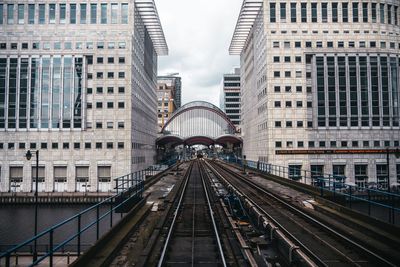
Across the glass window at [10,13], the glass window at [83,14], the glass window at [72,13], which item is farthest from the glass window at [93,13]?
the glass window at [10,13]

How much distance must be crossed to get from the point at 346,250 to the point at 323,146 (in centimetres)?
4962

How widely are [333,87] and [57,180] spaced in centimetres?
5359

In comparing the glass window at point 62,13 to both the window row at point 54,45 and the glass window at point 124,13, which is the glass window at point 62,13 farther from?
the glass window at point 124,13

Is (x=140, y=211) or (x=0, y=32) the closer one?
(x=140, y=211)

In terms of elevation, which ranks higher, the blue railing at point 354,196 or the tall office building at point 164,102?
the tall office building at point 164,102

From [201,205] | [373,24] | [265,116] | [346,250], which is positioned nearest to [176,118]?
[265,116]

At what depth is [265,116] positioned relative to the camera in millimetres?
62406

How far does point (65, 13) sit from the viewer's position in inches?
2328

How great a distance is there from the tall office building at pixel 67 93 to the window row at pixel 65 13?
17 cm

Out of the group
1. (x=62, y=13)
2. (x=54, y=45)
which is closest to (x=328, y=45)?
(x=62, y=13)

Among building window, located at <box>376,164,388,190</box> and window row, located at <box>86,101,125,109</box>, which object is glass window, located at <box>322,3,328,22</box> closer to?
building window, located at <box>376,164,388,190</box>

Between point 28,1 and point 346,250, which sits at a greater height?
point 28,1

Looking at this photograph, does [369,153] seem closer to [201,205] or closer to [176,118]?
[201,205]

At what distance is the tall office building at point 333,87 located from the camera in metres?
57.7
